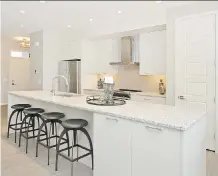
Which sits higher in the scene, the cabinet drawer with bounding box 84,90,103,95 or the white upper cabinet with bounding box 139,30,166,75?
the white upper cabinet with bounding box 139,30,166,75

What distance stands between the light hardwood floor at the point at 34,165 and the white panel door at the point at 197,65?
32.5 inches

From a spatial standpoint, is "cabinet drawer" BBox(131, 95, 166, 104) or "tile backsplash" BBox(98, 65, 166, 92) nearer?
"cabinet drawer" BBox(131, 95, 166, 104)

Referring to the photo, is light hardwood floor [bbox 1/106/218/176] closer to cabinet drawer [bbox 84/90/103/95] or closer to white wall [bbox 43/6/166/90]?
cabinet drawer [bbox 84/90/103/95]

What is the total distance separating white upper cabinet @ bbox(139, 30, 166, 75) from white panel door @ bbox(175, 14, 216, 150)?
0.77m

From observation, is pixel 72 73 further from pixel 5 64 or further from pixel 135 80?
pixel 5 64

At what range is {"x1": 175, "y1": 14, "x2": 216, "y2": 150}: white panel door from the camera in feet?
10.7

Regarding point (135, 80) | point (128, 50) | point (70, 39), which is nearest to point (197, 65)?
point (128, 50)

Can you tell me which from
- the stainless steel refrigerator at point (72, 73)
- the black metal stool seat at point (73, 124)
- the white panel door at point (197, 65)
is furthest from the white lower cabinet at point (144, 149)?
the stainless steel refrigerator at point (72, 73)

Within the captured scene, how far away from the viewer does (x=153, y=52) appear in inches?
178

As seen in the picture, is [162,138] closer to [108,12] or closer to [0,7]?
[108,12]

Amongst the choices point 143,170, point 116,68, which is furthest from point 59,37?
point 143,170

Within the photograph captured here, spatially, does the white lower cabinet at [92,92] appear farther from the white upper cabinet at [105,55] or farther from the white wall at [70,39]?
the white upper cabinet at [105,55]

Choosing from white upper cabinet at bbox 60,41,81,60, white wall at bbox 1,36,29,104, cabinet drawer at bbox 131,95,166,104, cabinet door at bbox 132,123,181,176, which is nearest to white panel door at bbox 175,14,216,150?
cabinet drawer at bbox 131,95,166,104

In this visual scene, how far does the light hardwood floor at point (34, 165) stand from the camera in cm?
256
